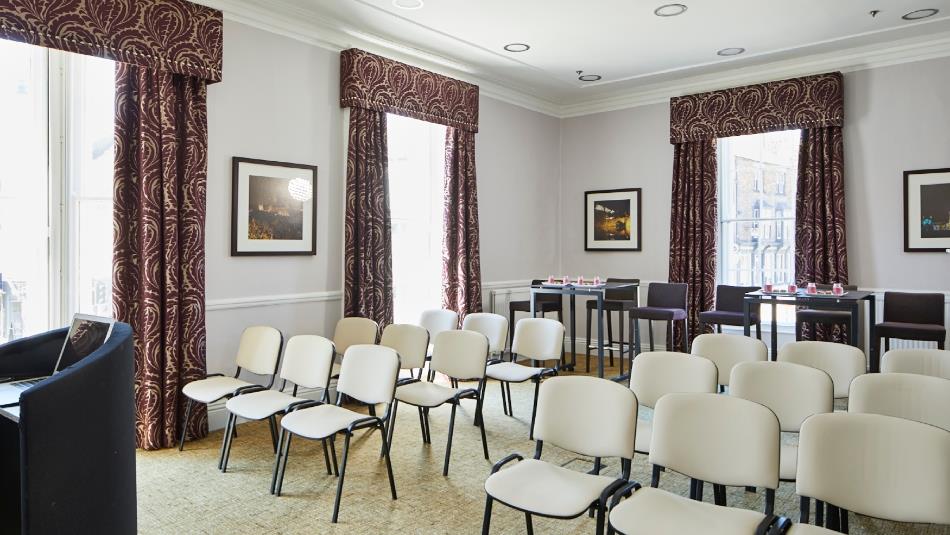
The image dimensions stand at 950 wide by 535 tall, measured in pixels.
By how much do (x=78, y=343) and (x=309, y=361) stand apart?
188 cm

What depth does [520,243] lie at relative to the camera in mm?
8031

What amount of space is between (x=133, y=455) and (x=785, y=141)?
720 centimetres

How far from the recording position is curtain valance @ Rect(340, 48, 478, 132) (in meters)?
5.68

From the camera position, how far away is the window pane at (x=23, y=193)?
403cm

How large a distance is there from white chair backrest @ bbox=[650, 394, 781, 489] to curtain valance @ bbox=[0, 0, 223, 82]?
383 centimetres

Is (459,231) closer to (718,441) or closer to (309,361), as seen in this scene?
(309,361)

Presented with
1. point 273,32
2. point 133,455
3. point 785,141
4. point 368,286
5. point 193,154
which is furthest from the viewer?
point 785,141

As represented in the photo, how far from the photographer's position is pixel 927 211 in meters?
6.16

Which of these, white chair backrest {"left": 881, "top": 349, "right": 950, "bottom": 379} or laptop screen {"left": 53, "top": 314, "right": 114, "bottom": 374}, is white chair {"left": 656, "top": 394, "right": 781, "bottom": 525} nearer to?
white chair backrest {"left": 881, "top": 349, "right": 950, "bottom": 379}

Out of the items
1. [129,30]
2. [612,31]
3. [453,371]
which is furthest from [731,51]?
[129,30]

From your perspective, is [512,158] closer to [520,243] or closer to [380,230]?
[520,243]

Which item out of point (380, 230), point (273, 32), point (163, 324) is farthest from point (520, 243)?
point (163, 324)

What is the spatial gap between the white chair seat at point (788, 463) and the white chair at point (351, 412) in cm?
192

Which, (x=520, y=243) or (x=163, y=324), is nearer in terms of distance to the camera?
(x=163, y=324)
